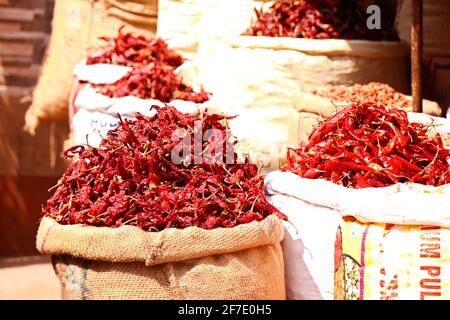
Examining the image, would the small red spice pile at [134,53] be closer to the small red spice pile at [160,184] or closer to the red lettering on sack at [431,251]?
the small red spice pile at [160,184]

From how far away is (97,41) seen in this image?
5.59 meters

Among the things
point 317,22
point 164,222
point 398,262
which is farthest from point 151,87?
point 398,262

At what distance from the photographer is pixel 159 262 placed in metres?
2.61

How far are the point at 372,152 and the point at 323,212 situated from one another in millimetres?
252

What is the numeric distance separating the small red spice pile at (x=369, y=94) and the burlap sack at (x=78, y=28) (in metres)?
1.73

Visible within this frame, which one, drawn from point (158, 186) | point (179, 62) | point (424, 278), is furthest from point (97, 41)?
point (424, 278)

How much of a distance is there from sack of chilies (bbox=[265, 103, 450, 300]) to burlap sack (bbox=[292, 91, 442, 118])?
81cm

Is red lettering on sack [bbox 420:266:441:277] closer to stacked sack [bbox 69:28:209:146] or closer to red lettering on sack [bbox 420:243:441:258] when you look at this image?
red lettering on sack [bbox 420:243:441:258]

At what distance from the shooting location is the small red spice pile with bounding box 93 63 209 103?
4473 millimetres

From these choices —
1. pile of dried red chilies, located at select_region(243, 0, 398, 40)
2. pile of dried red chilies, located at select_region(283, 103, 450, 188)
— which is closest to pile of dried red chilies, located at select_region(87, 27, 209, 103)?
pile of dried red chilies, located at select_region(243, 0, 398, 40)

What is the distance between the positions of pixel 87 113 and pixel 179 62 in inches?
27.4

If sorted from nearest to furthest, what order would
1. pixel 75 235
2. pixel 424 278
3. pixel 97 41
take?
pixel 424 278, pixel 75 235, pixel 97 41
